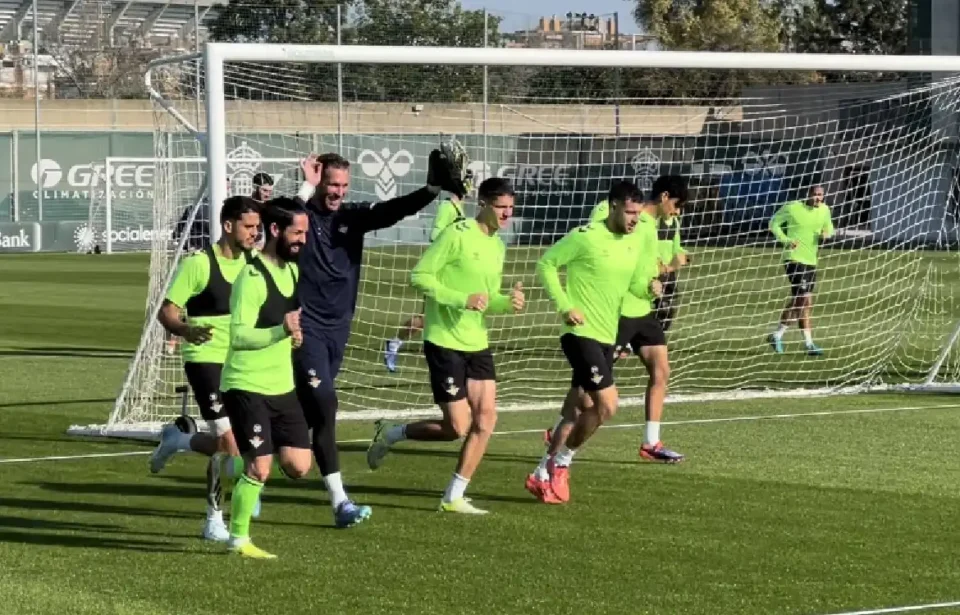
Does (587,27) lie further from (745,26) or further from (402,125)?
(745,26)

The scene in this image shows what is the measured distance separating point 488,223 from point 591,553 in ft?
7.43

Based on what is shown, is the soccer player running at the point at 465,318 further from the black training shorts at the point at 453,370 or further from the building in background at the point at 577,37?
the building in background at the point at 577,37

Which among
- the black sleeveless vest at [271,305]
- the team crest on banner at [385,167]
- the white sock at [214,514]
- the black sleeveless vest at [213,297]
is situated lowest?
the team crest on banner at [385,167]

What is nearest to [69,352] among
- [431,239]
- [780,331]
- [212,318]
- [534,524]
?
[431,239]

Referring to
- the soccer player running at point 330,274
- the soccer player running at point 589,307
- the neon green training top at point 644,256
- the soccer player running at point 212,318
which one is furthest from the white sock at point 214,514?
the neon green training top at point 644,256

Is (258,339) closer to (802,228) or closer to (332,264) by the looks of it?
(332,264)

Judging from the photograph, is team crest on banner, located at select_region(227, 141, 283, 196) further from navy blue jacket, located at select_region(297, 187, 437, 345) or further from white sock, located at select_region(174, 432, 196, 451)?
navy blue jacket, located at select_region(297, 187, 437, 345)

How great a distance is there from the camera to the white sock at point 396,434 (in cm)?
1126

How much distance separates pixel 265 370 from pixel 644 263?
12.3 ft

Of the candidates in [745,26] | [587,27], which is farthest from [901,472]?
[745,26]

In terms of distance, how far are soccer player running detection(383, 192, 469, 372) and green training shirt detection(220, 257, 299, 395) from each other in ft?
6.84

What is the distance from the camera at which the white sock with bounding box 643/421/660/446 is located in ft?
41.4

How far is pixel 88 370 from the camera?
19.0m

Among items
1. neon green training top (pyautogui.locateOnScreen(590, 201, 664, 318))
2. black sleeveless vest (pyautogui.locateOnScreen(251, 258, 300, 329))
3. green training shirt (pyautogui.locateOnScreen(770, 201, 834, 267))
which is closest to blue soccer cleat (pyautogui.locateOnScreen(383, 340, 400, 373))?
neon green training top (pyautogui.locateOnScreen(590, 201, 664, 318))
